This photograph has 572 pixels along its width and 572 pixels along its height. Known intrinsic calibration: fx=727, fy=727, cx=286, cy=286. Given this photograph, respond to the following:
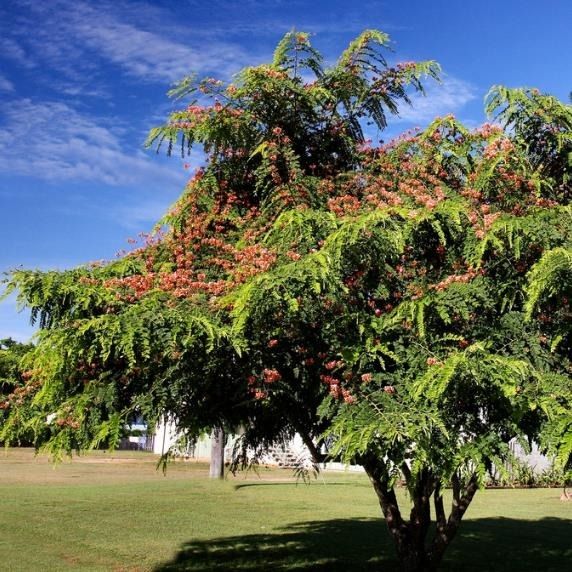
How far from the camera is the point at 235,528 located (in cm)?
1727

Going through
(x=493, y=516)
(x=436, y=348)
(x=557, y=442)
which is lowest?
(x=493, y=516)

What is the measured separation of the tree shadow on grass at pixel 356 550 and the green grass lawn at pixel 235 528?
2cm

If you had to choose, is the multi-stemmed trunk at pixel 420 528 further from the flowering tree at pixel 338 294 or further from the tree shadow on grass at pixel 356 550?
the tree shadow on grass at pixel 356 550

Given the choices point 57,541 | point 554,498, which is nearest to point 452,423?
point 57,541

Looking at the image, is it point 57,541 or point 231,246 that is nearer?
point 231,246

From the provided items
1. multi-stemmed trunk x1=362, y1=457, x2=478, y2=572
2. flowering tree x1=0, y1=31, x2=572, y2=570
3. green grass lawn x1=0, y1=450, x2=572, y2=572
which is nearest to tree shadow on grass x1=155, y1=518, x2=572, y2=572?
green grass lawn x1=0, y1=450, x2=572, y2=572

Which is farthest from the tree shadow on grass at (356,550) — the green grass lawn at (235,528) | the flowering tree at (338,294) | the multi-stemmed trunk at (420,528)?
the flowering tree at (338,294)

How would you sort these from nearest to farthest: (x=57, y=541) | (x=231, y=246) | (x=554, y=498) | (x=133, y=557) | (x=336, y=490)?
(x=231, y=246) → (x=133, y=557) → (x=57, y=541) → (x=554, y=498) → (x=336, y=490)

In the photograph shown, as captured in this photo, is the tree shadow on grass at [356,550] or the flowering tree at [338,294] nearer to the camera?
the flowering tree at [338,294]

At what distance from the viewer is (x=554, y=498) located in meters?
25.6

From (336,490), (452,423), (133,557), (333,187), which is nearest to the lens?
(452,423)

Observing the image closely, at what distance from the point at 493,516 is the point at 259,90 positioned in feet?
53.0

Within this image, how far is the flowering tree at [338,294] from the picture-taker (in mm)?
6289

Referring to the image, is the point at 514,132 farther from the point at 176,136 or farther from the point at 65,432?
the point at 65,432
